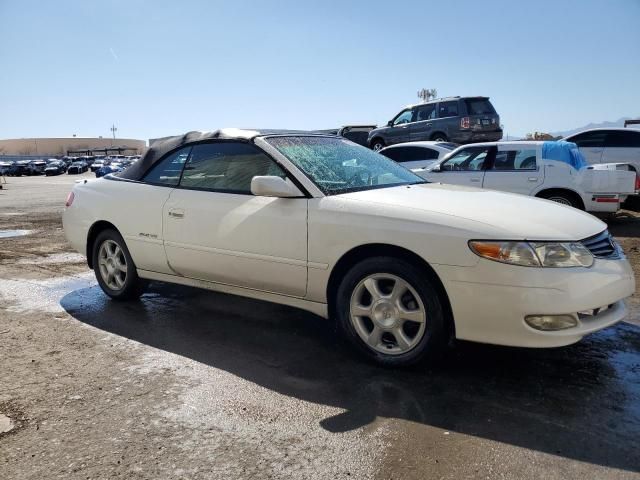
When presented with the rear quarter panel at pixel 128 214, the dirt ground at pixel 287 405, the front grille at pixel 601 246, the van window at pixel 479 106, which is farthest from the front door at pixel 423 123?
the front grille at pixel 601 246

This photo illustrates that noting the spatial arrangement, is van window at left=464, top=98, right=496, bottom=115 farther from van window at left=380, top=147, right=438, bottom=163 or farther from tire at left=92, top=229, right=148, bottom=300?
tire at left=92, top=229, right=148, bottom=300

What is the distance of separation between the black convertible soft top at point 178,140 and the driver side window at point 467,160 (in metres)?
5.34

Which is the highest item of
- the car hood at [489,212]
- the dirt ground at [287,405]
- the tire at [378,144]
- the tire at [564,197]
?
the tire at [378,144]

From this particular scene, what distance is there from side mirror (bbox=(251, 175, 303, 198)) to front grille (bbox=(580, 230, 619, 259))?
5.99ft

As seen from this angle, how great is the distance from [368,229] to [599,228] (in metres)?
1.47

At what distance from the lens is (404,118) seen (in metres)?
16.6

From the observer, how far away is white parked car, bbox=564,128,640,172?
36.6ft

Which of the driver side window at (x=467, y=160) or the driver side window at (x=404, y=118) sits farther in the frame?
the driver side window at (x=404, y=118)

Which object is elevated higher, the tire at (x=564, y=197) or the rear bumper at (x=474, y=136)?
the rear bumper at (x=474, y=136)

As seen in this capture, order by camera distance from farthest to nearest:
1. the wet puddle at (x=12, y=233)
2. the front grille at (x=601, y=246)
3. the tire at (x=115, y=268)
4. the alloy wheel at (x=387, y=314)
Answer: the wet puddle at (x=12, y=233), the tire at (x=115, y=268), the alloy wheel at (x=387, y=314), the front grille at (x=601, y=246)

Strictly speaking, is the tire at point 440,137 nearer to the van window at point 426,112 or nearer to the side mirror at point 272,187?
the van window at point 426,112

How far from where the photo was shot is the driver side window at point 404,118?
16.5 meters

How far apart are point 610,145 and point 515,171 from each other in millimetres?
4161

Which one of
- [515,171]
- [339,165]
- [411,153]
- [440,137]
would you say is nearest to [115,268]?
[339,165]
